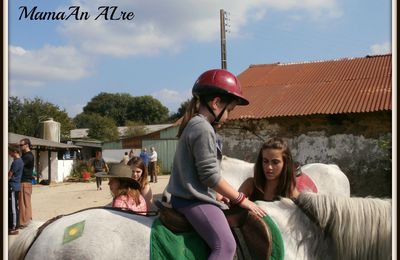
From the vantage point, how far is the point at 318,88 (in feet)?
51.3

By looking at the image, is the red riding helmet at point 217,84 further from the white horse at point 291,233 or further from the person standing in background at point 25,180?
the person standing in background at point 25,180

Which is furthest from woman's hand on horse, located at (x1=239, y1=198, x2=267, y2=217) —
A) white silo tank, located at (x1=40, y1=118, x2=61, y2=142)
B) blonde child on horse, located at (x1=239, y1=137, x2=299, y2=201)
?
white silo tank, located at (x1=40, y1=118, x2=61, y2=142)

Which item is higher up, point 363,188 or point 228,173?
point 228,173

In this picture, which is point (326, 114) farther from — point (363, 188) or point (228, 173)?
point (228, 173)

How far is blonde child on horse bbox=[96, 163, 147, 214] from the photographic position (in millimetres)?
4100

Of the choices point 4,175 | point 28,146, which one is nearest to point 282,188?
point 4,175

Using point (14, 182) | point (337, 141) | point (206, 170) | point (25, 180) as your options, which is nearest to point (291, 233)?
point (206, 170)

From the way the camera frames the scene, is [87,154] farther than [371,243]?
Yes

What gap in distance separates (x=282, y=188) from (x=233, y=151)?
1096 centimetres

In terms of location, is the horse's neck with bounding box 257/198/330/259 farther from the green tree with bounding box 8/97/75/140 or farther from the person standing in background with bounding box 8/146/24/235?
the green tree with bounding box 8/97/75/140

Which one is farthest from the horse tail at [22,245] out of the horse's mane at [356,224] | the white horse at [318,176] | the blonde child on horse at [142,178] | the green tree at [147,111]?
the green tree at [147,111]

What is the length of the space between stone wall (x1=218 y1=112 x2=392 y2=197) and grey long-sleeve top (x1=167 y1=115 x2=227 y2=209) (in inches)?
400

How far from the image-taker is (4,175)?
8.26 feet

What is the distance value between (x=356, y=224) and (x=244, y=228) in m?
0.63
